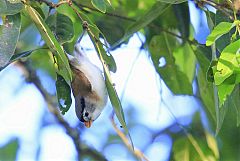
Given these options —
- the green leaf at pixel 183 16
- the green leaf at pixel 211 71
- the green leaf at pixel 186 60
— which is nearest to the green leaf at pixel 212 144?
the green leaf at pixel 186 60

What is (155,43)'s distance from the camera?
76.6 inches

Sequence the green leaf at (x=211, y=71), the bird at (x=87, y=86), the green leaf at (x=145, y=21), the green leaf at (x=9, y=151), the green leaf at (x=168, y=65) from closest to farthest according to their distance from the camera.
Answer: the green leaf at (x=211, y=71)
the bird at (x=87, y=86)
the green leaf at (x=145, y=21)
the green leaf at (x=168, y=65)
the green leaf at (x=9, y=151)

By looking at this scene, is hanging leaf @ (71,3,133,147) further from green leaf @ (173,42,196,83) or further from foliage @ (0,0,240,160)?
green leaf @ (173,42,196,83)

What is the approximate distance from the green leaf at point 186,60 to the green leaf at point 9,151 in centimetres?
75

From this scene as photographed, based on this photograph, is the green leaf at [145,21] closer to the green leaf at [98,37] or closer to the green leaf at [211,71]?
the green leaf at [98,37]

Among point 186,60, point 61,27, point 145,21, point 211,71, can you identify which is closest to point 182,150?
point 186,60

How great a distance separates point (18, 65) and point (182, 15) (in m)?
0.63

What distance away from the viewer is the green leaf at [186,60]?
1980 mm

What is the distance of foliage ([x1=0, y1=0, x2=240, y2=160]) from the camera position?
1169 millimetres

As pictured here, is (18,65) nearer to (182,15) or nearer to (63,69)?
(182,15)

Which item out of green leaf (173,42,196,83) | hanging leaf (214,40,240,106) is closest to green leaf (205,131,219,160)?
green leaf (173,42,196,83)

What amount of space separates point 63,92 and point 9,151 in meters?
1.14

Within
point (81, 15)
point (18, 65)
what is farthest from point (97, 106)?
point (18, 65)

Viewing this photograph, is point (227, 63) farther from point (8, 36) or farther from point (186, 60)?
point (186, 60)
